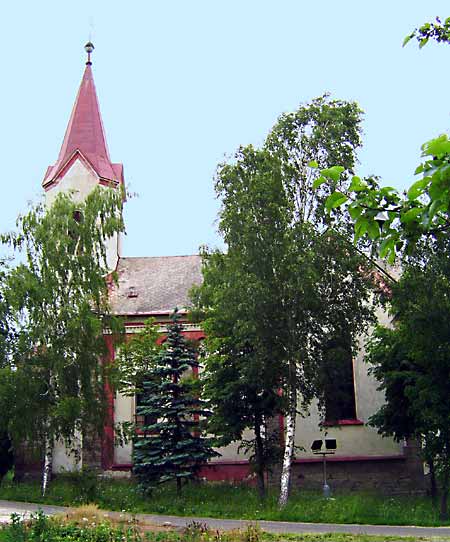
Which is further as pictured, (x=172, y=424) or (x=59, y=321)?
(x=172, y=424)

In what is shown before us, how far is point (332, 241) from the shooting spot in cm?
1941

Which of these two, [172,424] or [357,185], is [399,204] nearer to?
[357,185]

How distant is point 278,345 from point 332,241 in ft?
10.8

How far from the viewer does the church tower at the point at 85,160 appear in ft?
104

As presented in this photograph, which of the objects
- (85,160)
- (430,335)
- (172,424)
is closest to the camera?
(430,335)

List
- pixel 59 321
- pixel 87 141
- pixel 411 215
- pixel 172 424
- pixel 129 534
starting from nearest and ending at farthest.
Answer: pixel 411 215 < pixel 129 534 < pixel 59 321 < pixel 172 424 < pixel 87 141

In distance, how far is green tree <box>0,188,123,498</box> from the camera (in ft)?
65.4

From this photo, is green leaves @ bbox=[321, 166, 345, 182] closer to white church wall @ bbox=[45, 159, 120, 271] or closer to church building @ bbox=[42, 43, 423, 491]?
church building @ bbox=[42, 43, 423, 491]

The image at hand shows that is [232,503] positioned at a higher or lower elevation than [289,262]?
lower

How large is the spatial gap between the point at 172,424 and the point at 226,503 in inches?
139

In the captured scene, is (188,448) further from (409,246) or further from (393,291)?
(409,246)

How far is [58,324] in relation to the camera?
20938 millimetres

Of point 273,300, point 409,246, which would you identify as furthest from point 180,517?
point 409,246

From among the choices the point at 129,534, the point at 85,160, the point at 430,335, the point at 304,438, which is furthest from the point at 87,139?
the point at 129,534
